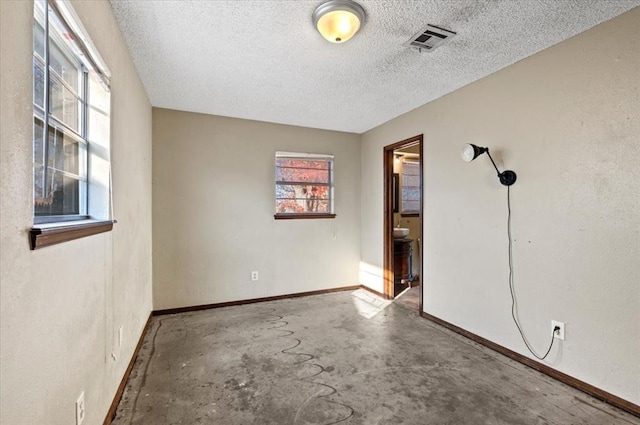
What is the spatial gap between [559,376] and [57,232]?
122 inches

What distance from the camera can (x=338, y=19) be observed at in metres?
1.81

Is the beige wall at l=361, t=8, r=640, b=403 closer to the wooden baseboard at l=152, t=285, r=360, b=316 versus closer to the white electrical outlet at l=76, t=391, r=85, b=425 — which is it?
the wooden baseboard at l=152, t=285, r=360, b=316

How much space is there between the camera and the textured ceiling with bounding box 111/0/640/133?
180 cm

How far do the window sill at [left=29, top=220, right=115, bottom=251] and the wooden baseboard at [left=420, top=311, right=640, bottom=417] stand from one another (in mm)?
3078

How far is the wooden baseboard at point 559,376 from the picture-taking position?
1.83 metres

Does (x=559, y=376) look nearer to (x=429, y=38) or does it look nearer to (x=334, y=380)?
(x=334, y=380)

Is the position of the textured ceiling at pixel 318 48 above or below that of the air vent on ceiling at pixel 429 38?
above

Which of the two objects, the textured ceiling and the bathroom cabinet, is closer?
the textured ceiling

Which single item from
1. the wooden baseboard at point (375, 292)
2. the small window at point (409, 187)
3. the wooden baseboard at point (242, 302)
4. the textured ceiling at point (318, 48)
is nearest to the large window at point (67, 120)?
the textured ceiling at point (318, 48)

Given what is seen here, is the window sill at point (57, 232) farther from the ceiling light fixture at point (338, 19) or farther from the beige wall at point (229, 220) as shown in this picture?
the beige wall at point (229, 220)

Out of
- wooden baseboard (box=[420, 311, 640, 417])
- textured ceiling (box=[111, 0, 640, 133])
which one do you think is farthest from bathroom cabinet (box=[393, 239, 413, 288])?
textured ceiling (box=[111, 0, 640, 133])

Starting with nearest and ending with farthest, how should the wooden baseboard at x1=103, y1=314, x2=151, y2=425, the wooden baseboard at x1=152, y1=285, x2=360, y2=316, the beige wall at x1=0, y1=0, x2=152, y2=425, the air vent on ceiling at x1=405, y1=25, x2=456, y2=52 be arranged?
1. the beige wall at x1=0, y1=0, x2=152, y2=425
2. the wooden baseboard at x1=103, y1=314, x2=151, y2=425
3. the air vent on ceiling at x1=405, y1=25, x2=456, y2=52
4. the wooden baseboard at x1=152, y1=285, x2=360, y2=316

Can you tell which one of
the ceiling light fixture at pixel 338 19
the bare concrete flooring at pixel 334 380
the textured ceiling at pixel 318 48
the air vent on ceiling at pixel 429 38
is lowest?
the bare concrete flooring at pixel 334 380

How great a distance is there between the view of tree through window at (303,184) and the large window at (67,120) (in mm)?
2481
